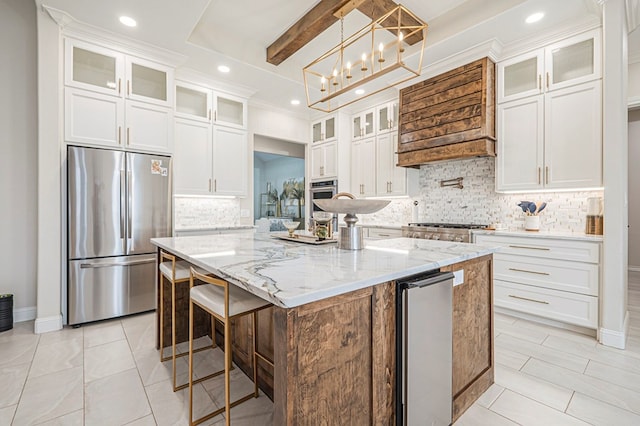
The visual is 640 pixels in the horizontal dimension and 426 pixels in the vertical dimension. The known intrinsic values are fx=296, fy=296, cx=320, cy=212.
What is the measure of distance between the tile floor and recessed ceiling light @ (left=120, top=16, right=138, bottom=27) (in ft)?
9.64

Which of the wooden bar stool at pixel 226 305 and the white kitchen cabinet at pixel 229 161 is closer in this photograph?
the wooden bar stool at pixel 226 305

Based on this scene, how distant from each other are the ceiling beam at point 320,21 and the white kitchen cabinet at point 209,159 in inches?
48.5

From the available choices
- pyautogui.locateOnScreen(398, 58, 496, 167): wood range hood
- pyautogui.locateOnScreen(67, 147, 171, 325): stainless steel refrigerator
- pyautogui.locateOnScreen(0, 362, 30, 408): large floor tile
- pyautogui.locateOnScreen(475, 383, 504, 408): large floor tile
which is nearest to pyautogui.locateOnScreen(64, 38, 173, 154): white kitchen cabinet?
pyautogui.locateOnScreen(67, 147, 171, 325): stainless steel refrigerator

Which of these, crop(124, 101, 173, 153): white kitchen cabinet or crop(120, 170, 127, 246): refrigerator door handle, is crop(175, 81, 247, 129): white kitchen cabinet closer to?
crop(124, 101, 173, 153): white kitchen cabinet

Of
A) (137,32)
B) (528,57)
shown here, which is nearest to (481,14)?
(528,57)

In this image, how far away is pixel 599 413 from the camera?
5.45 ft

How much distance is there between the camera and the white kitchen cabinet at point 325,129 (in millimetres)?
5238

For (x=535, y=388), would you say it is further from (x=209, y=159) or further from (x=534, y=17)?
(x=209, y=159)

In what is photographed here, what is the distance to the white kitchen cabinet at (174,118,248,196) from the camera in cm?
387

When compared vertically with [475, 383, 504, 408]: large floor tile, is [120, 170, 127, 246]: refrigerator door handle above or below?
above

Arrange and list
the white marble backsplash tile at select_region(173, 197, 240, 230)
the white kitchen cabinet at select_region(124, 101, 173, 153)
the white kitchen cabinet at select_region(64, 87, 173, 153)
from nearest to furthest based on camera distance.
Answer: the white kitchen cabinet at select_region(64, 87, 173, 153) < the white kitchen cabinet at select_region(124, 101, 173, 153) < the white marble backsplash tile at select_region(173, 197, 240, 230)

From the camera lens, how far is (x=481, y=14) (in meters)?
2.89

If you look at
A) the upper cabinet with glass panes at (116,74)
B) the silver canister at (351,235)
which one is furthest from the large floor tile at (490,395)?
the upper cabinet with glass panes at (116,74)

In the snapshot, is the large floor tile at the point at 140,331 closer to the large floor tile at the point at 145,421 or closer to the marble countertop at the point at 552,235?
the large floor tile at the point at 145,421
